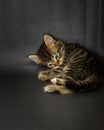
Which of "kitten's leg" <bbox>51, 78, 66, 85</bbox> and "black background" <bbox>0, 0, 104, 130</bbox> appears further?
"black background" <bbox>0, 0, 104, 130</bbox>

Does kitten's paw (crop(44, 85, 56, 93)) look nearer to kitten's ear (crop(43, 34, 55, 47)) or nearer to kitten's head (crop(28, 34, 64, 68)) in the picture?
kitten's head (crop(28, 34, 64, 68))

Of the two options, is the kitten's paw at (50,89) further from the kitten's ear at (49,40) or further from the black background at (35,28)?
the kitten's ear at (49,40)

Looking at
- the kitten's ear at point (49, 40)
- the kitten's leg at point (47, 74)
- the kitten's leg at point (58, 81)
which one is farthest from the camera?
the kitten's ear at point (49, 40)

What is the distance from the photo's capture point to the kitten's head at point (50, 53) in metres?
2.31

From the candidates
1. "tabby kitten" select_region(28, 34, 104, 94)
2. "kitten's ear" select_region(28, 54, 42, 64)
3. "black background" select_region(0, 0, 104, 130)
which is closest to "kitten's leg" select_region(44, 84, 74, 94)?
"tabby kitten" select_region(28, 34, 104, 94)

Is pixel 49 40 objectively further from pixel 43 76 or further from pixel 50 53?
pixel 43 76

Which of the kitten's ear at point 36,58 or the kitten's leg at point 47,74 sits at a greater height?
the kitten's ear at point 36,58

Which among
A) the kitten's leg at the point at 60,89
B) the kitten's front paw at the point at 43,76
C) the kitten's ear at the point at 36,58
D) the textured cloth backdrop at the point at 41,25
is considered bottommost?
the kitten's leg at the point at 60,89

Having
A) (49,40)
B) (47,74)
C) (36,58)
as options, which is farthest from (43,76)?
(49,40)

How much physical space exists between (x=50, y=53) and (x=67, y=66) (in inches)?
6.7

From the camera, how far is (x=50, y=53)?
2.34 metres

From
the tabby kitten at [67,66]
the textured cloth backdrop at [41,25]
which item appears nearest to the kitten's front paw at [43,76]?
the tabby kitten at [67,66]

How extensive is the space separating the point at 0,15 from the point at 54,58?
533 mm

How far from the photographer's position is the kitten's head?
2308 mm
